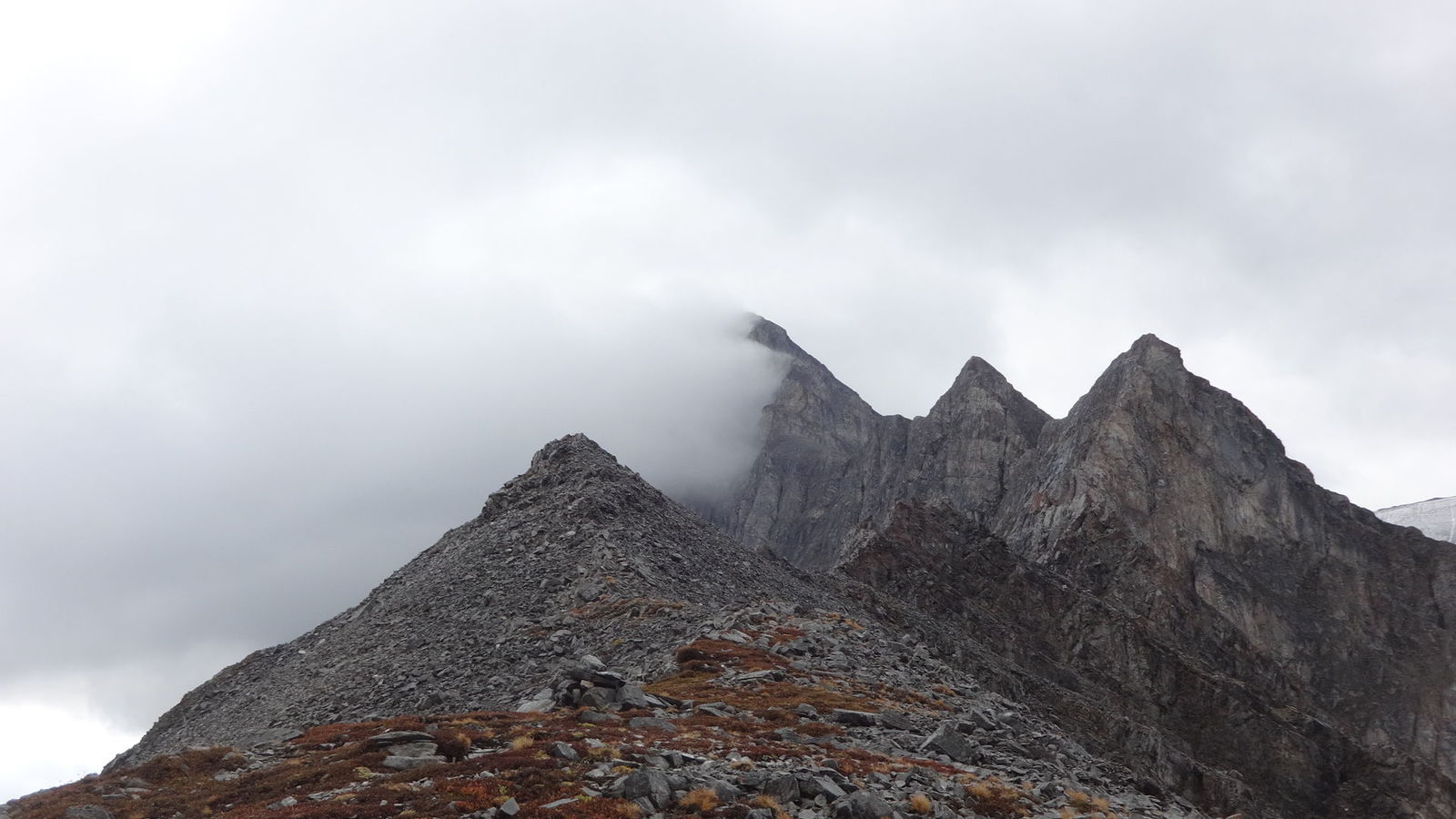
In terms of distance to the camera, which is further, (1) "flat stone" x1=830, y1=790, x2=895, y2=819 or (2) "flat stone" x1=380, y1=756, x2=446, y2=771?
(2) "flat stone" x1=380, y1=756, x2=446, y2=771

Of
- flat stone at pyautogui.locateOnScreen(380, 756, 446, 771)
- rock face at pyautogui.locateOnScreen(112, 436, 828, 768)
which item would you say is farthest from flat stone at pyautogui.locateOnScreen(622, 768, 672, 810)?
rock face at pyautogui.locateOnScreen(112, 436, 828, 768)

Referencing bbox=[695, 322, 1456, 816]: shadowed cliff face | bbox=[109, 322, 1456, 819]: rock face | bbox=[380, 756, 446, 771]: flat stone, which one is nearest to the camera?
bbox=[380, 756, 446, 771]: flat stone

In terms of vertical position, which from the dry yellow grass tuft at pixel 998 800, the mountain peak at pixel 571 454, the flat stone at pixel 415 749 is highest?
the mountain peak at pixel 571 454

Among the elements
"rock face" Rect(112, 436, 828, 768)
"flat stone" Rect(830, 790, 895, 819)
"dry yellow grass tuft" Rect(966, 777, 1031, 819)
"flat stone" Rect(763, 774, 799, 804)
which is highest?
"rock face" Rect(112, 436, 828, 768)

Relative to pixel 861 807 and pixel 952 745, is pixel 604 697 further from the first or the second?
pixel 861 807

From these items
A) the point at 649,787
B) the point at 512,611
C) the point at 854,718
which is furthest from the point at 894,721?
the point at 512,611

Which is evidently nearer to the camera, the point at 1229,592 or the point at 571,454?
the point at 571,454

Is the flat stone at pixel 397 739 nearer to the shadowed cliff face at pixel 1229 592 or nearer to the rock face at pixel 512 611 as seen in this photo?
the rock face at pixel 512 611

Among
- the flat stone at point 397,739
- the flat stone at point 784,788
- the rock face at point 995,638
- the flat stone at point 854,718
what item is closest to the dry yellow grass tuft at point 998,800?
the rock face at point 995,638

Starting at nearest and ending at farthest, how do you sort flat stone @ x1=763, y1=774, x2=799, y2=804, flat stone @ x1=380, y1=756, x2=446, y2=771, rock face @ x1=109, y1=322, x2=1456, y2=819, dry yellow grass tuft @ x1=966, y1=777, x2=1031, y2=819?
flat stone @ x1=763, y1=774, x2=799, y2=804, dry yellow grass tuft @ x1=966, y1=777, x2=1031, y2=819, flat stone @ x1=380, y1=756, x2=446, y2=771, rock face @ x1=109, y1=322, x2=1456, y2=819

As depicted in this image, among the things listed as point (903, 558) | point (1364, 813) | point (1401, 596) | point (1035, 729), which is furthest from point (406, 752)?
point (1401, 596)

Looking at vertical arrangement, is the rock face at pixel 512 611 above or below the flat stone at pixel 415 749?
above

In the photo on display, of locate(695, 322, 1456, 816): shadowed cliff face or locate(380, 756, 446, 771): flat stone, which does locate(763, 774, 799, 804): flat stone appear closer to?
locate(380, 756, 446, 771): flat stone

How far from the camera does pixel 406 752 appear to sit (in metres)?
30.1
